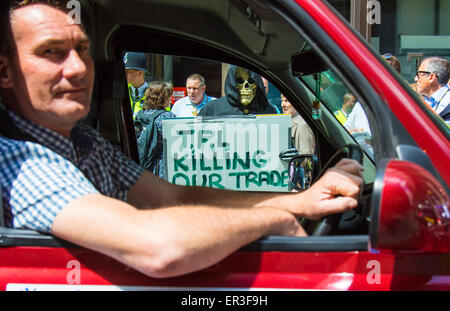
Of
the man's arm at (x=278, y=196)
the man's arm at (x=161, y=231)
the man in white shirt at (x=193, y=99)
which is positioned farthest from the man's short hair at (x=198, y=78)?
the man's arm at (x=161, y=231)

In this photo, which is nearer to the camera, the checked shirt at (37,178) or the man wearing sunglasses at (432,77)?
the checked shirt at (37,178)

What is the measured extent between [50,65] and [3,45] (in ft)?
0.51

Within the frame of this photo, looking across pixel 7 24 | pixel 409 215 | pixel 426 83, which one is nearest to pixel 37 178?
pixel 7 24

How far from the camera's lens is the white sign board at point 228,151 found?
12.7 ft

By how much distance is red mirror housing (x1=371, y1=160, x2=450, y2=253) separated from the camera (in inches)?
40.1

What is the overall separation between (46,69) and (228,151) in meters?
2.68

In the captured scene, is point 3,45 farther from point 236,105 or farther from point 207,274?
point 236,105

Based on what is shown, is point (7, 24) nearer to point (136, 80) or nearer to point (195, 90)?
point (136, 80)

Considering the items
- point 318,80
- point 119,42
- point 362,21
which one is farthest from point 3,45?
point 362,21

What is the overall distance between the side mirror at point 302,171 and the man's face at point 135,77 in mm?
1804

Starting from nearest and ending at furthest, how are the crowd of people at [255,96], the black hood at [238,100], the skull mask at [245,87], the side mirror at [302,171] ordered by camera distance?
1. the side mirror at [302,171]
2. the crowd of people at [255,96]
3. the skull mask at [245,87]
4. the black hood at [238,100]

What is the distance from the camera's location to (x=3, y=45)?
1361 millimetres

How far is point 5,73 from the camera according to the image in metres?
1.37

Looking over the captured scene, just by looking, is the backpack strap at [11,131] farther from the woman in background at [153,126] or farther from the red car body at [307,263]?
the woman in background at [153,126]
